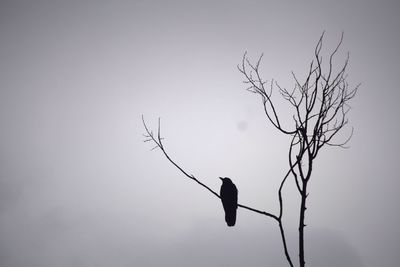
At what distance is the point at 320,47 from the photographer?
4445 mm

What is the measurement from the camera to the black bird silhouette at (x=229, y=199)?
17.6ft

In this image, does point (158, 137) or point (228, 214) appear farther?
point (228, 214)

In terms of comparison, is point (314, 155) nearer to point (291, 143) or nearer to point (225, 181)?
point (291, 143)

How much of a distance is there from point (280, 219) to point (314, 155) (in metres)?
0.93

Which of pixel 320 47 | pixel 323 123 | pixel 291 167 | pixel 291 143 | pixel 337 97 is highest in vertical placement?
pixel 320 47

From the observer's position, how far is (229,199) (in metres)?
5.64

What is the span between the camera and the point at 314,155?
386cm

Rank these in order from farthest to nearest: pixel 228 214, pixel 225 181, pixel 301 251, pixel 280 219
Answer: pixel 225 181
pixel 228 214
pixel 280 219
pixel 301 251

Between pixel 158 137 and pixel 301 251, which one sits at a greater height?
pixel 158 137

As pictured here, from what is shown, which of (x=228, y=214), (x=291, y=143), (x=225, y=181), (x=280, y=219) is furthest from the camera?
(x=225, y=181)

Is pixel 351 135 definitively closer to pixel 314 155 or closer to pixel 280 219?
pixel 314 155

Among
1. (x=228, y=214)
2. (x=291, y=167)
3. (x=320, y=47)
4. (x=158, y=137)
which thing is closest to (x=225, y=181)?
(x=228, y=214)

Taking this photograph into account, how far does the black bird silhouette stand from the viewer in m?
5.37

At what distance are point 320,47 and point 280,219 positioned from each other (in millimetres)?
2585
